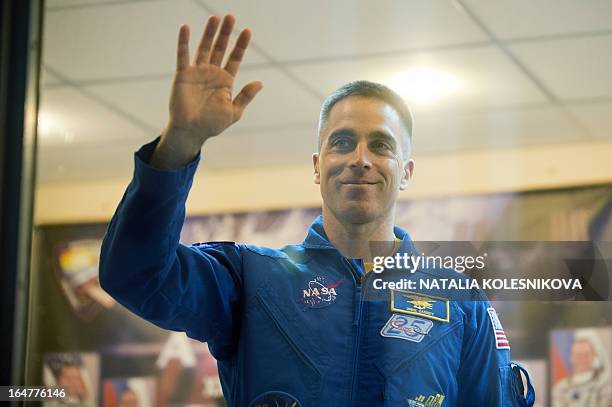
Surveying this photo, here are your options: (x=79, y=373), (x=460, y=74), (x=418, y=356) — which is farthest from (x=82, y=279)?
(x=418, y=356)

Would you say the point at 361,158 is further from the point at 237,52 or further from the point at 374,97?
the point at 237,52

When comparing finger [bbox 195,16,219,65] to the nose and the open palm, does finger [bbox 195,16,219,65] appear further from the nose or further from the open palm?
the nose

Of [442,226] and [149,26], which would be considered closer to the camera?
[149,26]

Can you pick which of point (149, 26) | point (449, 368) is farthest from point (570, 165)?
point (449, 368)

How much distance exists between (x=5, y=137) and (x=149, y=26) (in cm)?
86

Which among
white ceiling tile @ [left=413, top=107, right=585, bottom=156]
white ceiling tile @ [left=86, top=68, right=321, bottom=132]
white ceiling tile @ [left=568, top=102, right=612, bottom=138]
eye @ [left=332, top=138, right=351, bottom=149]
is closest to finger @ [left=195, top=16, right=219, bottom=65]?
eye @ [left=332, top=138, right=351, bottom=149]

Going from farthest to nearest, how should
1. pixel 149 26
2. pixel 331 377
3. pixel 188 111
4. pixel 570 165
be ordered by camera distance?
pixel 570 165 < pixel 149 26 < pixel 331 377 < pixel 188 111

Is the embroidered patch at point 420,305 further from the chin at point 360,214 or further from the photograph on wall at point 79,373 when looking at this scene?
the photograph on wall at point 79,373

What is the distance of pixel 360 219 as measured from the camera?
1.15 metres

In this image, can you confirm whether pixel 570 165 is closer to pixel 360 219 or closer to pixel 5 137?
pixel 360 219

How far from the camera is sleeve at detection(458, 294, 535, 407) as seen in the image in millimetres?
1083

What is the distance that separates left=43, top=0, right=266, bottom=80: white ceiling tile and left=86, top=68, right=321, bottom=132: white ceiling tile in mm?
51

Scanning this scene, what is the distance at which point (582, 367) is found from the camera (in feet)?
6.39

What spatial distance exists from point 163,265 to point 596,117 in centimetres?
→ 164
